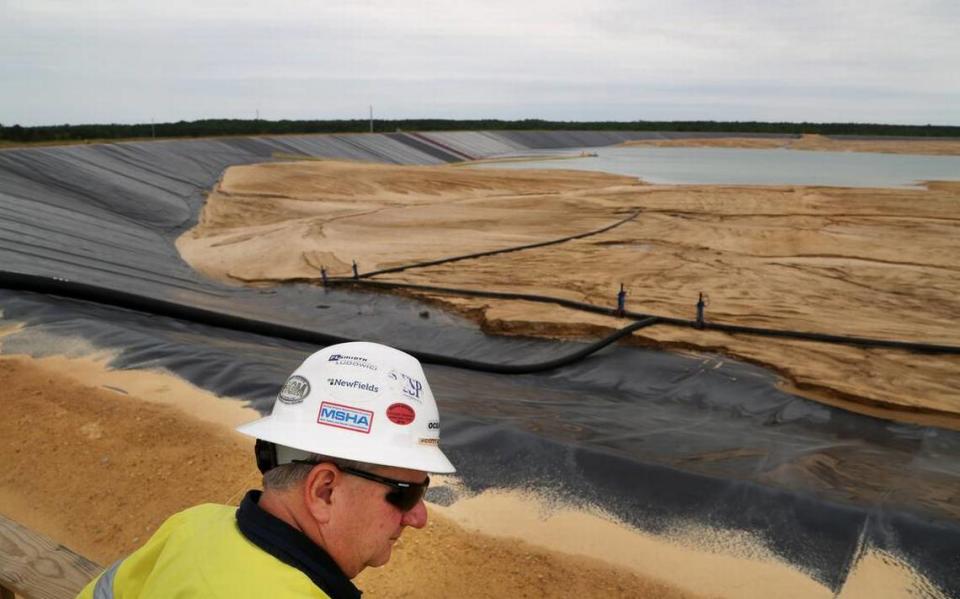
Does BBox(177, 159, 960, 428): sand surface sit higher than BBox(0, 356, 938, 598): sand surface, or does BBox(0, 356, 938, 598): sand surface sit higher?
BBox(177, 159, 960, 428): sand surface

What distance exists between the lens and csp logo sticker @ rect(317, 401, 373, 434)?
1.39 meters

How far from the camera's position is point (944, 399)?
568cm

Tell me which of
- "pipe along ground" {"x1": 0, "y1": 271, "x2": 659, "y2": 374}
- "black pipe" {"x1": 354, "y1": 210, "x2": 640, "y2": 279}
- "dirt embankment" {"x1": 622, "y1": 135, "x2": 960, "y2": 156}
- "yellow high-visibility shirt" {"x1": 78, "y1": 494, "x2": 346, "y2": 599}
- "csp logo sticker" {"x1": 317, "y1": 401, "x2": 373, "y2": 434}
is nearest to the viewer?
"yellow high-visibility shirt" {"x1": 78, "y1": 494, "x2": 346, "y2": 599}

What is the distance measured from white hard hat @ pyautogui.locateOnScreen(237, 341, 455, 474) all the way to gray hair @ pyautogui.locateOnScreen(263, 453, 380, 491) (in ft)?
0.09

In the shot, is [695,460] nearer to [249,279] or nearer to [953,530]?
[953,530]

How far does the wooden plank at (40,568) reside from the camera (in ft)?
5.96

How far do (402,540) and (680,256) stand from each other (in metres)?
9.38

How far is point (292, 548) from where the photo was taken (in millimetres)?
1163

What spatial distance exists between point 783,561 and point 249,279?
9.60 metres

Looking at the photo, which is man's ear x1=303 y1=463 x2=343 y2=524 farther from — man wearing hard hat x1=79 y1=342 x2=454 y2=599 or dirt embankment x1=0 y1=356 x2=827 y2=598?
dirt embankment x1=0 y1=356 x2=827 y2=598

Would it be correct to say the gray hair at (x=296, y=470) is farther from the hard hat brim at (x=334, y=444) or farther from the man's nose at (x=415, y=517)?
the man's nose at (x=415, y=517)

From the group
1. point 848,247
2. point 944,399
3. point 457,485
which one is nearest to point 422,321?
point 457,485

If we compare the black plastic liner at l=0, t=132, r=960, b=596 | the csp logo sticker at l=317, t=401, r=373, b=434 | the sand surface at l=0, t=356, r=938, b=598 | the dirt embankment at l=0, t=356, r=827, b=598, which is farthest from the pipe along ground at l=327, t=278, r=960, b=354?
the csp logo sticker at l=317, t=401, r=373, b=434

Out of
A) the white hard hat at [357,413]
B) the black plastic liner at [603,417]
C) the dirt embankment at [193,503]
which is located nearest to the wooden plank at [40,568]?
the white hard hat at [357,413]
